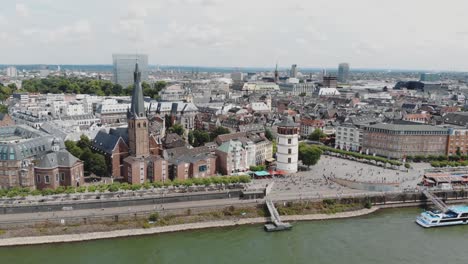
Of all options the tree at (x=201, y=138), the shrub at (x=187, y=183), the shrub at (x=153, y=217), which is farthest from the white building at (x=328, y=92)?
the shrub at (x=153, y=217)

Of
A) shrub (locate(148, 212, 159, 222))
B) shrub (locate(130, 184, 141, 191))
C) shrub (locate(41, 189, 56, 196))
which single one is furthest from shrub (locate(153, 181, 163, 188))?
shrub (locate(41, 189, 56, 196))

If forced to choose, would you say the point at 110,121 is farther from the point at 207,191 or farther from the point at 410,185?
the point at 410,185

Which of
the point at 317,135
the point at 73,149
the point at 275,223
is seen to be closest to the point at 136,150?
the point at 73,149

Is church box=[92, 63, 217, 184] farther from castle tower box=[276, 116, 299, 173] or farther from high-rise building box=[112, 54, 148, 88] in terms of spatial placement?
high-rise building box=[112, 54, 148, 88]

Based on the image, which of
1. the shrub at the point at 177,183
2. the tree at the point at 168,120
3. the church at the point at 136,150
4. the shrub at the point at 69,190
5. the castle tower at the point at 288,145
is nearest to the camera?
the shrub at the point at 69,190

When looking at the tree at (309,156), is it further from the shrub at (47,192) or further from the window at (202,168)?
the shrub at (47,192)

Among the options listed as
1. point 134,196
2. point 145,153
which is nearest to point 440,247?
point 134,196
